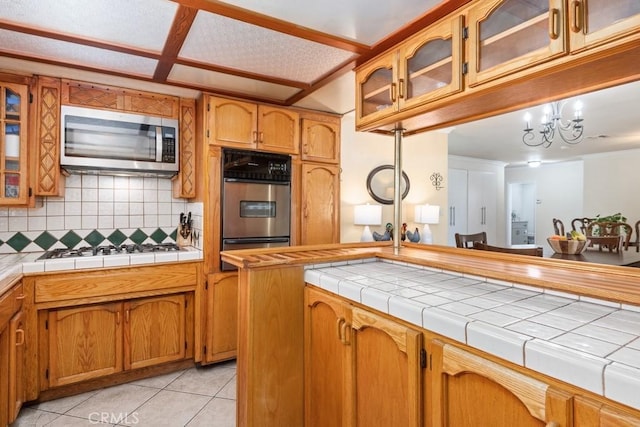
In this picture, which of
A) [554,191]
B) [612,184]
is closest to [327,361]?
[612,184]

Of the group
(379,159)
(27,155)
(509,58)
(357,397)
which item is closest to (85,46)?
(27,155)

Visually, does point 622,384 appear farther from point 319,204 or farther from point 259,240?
point 319,204

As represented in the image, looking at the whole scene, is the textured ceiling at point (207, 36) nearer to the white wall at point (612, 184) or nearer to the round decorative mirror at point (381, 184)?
the round decorative mirror at point (381, 184)

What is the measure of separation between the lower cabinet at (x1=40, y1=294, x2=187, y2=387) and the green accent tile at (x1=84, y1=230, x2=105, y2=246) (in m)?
0.67

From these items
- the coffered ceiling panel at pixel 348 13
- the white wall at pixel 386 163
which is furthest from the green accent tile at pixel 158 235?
the coffered ceiling panel at pixel 348 13

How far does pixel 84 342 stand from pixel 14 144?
4.48 feet

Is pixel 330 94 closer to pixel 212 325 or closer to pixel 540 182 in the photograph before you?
pixel 212 325

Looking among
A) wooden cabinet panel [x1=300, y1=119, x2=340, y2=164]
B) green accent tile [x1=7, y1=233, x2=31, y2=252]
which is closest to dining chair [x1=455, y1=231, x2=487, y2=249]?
wooden cabinet panel [x1=300, y1=119, x2=340, y2=164]

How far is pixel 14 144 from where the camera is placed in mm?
2217

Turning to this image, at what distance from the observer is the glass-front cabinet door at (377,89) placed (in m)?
1.73

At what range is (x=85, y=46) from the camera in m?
1.89

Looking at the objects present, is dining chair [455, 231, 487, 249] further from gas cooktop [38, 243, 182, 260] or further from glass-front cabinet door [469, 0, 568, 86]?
gas cooktop [38, 243, 182, 260]

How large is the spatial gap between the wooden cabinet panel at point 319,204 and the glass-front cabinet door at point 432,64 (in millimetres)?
1445

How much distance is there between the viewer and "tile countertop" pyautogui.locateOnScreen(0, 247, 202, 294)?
1.92m
